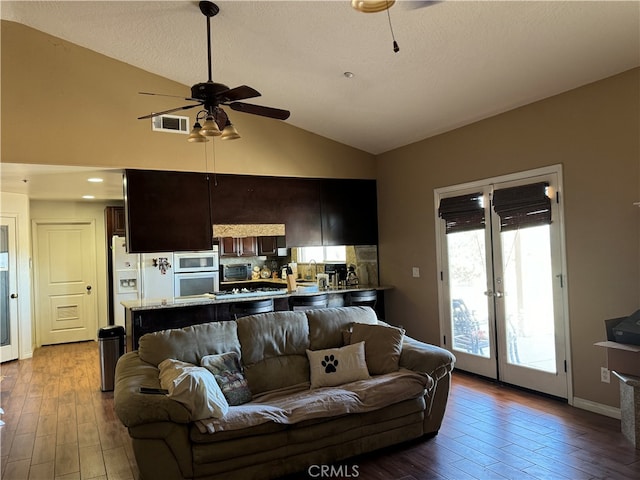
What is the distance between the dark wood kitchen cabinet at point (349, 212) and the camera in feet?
20.6

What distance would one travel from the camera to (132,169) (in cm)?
504

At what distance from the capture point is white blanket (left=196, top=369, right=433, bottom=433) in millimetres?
2717

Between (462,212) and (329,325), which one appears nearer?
(329,325)

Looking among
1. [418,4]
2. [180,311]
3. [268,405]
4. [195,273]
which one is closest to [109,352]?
[180,311]

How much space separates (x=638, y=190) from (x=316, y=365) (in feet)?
9.41

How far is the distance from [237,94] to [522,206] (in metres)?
2.93

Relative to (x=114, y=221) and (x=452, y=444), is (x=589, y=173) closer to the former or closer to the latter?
(x=452, y=444)

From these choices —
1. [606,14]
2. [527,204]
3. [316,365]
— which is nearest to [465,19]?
[606,14]

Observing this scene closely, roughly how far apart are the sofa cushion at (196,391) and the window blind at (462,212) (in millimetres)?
3312

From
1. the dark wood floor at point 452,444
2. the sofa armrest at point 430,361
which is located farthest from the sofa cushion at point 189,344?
the sofa armrest at point 430,361

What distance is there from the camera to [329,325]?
380 centimetres

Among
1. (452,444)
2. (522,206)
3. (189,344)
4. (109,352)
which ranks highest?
(522,206)

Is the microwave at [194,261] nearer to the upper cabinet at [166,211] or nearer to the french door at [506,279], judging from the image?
the upper cabinet at [166,211]

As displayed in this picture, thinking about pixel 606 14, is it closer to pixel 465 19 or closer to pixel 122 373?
pixel 465 19
